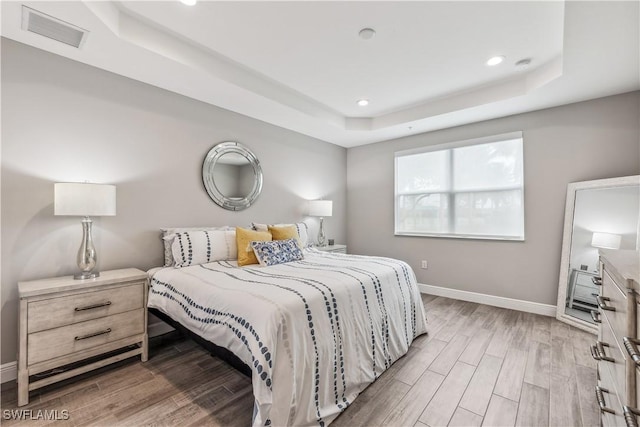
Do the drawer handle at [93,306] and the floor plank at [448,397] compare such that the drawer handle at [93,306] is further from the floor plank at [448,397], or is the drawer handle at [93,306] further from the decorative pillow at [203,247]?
the floor plank at [448,397]

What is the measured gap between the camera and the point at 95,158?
2432 mm

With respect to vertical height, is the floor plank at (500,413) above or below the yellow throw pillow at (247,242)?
below

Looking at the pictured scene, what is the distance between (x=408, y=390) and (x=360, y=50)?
8.84 ft

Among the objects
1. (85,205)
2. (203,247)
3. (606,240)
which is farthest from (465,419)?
(85,205)

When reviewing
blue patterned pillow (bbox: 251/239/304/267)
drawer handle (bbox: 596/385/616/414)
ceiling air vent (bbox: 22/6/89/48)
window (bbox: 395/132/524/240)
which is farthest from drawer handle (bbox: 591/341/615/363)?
ceiling air vent (bbox: 22/6/89/48)

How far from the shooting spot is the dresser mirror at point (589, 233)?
270 cm

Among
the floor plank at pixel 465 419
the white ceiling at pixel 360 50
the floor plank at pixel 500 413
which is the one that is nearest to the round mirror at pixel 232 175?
the white ceiling at pixel 360 50

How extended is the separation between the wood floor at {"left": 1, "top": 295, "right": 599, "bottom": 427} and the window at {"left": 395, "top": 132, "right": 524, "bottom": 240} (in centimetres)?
155

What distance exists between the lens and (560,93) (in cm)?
289

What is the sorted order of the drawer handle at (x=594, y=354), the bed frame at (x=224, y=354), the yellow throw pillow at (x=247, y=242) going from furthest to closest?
1. the yellow throw pillow at (x=247, y=242)
2. the bed frame at (x=224, y=354)
3. the drawer handle at (x=594, y=354)

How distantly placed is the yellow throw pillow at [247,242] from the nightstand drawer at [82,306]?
820mm

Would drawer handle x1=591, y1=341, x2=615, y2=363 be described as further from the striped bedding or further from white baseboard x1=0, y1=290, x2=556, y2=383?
white baseboard x1=0, y1=290, x2=556, y2=383

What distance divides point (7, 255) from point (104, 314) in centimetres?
80

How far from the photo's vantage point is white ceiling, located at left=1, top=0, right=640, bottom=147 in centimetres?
193
